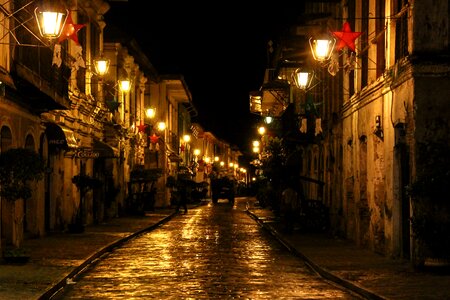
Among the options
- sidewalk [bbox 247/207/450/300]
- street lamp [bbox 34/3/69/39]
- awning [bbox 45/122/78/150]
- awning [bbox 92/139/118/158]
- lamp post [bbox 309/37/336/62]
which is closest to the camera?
sidewalk [bbox 247/207/450/300]

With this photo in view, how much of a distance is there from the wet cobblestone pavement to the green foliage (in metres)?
2.21

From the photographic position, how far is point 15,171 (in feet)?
53.0

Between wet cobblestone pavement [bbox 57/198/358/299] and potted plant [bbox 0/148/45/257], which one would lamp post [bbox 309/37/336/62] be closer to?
wet cobblestone pavement [bbox 57/198/358/299]

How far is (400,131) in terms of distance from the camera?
17.1m

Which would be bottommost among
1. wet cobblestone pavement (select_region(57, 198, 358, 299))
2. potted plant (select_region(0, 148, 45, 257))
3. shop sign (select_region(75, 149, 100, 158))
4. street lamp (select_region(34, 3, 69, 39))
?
wet cobblestone pavement (select_region(57, 198, 358, 299))

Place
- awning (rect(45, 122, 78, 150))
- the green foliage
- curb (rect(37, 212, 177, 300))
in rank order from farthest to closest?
awning (rect(45, 122, 78, 150)) < the green foliage < curb (rect(37, 212, 177, 300))

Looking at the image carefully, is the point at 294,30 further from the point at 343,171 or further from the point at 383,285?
the point at 383,285

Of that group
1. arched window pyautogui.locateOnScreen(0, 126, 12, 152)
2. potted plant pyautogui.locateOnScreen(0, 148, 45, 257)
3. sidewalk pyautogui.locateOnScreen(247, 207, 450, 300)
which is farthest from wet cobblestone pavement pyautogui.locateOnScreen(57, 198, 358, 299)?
arched window pyautogui.locateOnScreen(0, 126, 12, 152)

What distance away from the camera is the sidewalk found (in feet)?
40.5

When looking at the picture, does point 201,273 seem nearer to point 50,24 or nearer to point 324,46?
point 50,24

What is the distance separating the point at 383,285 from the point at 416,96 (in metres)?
3.98

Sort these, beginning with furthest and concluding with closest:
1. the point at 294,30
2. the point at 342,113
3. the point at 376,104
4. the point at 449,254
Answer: the point at 294,30
the point at 342,113
the point at 376,104
the point at 449,254

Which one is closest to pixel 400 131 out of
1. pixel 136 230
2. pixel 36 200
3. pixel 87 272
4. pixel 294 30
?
pixel 87 272

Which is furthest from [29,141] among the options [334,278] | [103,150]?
[334,278]
